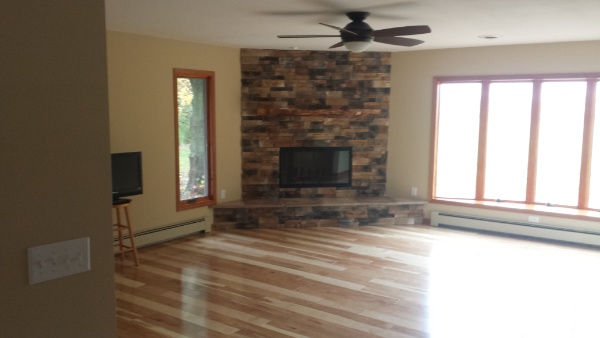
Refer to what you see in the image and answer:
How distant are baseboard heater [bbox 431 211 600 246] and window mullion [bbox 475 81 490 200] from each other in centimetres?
40

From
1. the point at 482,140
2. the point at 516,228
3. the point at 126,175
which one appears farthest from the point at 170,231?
the point at 516,228

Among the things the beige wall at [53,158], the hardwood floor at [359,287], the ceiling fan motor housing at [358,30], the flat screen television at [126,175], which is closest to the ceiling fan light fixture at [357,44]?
the ceiling fan motor housing at [358,30]

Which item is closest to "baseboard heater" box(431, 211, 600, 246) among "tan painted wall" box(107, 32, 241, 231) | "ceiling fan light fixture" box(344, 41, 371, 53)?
"tan painted wall" box(107, 32, 241, 231)

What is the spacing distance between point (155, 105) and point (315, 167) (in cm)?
262

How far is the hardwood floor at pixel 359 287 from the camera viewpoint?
3.87m

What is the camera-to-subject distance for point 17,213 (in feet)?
4.95

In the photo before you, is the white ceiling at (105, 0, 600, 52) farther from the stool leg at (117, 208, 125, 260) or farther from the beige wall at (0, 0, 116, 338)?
the beige wall at (0, 0, 116, 338)

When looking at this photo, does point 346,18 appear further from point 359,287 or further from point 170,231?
point 170,231

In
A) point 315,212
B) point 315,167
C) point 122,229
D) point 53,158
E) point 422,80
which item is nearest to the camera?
point 53,158

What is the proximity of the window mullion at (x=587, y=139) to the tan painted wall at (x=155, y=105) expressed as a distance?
15.1 ft

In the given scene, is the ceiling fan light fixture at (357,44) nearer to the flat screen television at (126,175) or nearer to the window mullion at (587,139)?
the flat screen television at (126,175)

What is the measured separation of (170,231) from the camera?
6.41 metres

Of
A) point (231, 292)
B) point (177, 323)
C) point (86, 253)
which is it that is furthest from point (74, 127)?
point (231, 292)

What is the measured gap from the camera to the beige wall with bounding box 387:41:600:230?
6.57m
